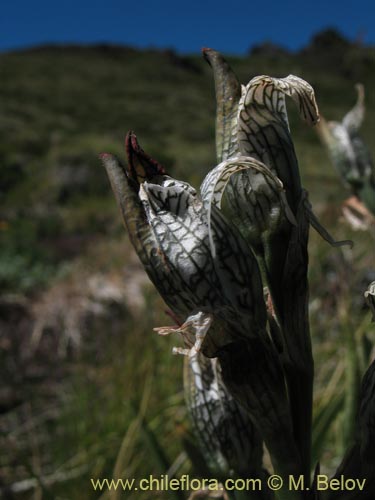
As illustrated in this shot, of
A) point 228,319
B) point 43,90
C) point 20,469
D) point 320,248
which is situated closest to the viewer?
point 228,319

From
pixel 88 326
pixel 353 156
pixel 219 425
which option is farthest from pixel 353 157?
pixel 88 326

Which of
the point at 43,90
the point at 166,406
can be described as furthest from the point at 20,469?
the point at 43,90

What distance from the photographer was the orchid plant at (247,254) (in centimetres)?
45

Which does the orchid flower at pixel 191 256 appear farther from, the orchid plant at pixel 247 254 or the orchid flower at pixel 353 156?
the orchid flower at pixel 353 156

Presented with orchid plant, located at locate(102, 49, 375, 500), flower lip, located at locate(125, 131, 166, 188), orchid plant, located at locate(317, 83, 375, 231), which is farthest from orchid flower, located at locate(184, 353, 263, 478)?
orchid plant, located at locate(317, 83, 375, 231)

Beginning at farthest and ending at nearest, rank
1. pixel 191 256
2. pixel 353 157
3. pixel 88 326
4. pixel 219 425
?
1. pixel 88 326
2. pixel 353 157
3. pixel 219 425
4. pixel 191 256

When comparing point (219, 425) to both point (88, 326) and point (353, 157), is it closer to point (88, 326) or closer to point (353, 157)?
point (353, 157)

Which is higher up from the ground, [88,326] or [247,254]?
[88,326]

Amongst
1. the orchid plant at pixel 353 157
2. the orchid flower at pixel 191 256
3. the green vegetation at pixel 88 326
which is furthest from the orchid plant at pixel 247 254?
the orchid plant at pixel 353 157

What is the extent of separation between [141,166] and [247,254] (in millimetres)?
132

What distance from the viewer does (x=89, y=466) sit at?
1.52 m

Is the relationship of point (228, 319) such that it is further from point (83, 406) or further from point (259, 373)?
point (83, 406)

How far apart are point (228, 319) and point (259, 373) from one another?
0.06m

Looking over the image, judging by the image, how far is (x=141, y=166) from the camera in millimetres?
479
